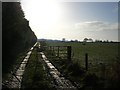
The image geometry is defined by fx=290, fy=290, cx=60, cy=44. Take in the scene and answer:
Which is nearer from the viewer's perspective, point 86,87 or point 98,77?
point 86,87

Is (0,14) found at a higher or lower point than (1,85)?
higher

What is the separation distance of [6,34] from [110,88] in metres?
10.2

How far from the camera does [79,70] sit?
16.7 metres

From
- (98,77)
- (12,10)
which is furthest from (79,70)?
(12,10)

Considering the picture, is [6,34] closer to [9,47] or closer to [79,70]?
[9,47]

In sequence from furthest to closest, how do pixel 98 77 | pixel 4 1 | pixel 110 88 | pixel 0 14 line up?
pixel 4 1
pixel 0 14
pixel 98 77
pixel 110 88

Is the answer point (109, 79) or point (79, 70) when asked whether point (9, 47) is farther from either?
point (109, 79)

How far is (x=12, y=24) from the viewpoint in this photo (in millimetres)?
21078

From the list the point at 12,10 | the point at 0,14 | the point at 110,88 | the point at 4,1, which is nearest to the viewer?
the point at 110,88

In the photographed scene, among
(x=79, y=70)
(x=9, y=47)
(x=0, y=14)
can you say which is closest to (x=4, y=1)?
(x=0, y=14)

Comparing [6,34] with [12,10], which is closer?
[6,34]

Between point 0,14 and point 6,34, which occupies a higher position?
point 0,14

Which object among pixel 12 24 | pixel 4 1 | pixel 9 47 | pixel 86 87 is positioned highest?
pixel 4 1

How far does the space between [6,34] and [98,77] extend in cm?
850
